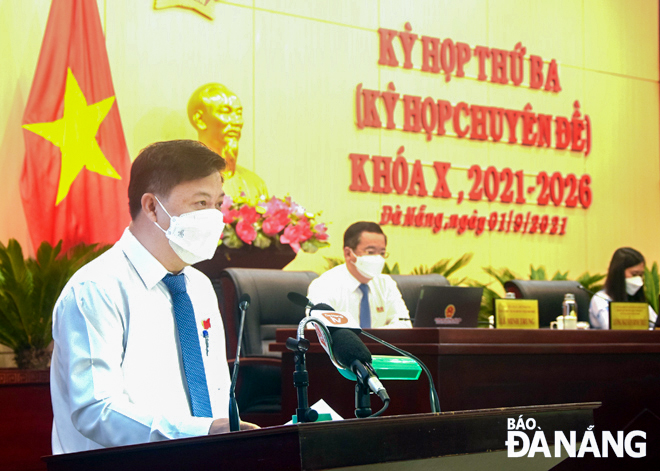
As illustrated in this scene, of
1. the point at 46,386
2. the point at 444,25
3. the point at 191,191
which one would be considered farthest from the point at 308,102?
the point at 191,191

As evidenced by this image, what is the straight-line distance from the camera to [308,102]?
21.5 ft

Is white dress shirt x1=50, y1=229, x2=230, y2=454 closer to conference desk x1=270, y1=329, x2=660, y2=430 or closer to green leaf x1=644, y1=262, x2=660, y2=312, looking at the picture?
conference desk x1=270, y1=329, x2=660, y2=430

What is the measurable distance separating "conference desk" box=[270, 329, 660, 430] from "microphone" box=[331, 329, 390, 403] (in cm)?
138

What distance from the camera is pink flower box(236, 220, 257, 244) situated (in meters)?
4.57

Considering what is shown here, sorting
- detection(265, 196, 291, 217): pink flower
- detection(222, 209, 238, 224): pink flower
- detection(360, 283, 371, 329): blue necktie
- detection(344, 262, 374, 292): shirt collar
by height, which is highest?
detection(265, 196, 291, 217): pink flower

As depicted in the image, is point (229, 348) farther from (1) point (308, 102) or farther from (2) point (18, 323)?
(1) point (308, 102)

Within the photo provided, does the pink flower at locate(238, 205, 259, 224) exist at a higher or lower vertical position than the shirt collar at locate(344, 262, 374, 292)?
higher

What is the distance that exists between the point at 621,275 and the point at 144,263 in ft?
14.9

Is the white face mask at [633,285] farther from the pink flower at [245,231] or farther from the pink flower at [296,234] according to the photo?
the pink flower at [245,231]

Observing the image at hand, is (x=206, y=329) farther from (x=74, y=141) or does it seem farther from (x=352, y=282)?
(x=74, y=141)

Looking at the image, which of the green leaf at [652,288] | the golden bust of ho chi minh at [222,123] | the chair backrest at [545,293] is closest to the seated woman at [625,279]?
the chair backrest at [545,293]

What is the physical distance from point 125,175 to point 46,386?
1.54 m

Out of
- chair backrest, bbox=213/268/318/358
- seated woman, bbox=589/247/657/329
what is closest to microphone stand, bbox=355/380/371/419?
chair backrest, bbox=213/268/318/358

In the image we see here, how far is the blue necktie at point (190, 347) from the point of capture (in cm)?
176
